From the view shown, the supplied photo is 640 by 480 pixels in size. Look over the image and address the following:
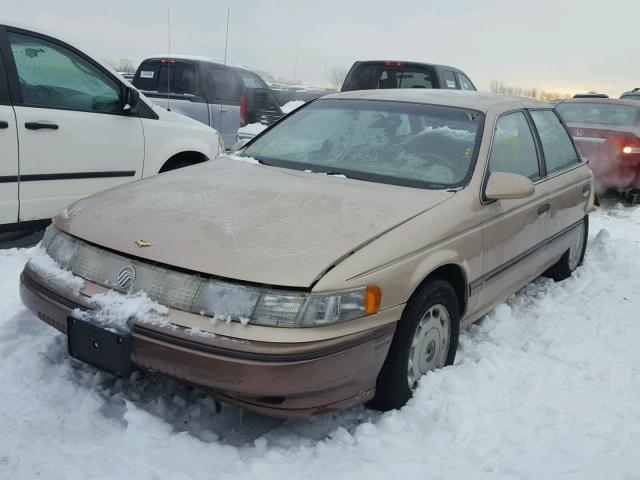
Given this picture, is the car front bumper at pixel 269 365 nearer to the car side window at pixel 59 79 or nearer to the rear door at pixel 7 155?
the rear door at pixel 7 155

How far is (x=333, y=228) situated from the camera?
106 inches

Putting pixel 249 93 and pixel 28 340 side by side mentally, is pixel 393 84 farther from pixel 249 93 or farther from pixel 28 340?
pixel 28 340

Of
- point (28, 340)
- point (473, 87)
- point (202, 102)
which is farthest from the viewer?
point (473, 87)

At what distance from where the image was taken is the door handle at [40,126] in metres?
4.39

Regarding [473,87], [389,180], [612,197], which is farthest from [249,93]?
[389,180]

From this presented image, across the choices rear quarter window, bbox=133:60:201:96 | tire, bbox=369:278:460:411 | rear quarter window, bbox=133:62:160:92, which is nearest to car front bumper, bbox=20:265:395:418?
tire, bbox=369:278:460:411

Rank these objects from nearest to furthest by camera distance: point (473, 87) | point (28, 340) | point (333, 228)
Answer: point (333, 228) → point (28, 340) → point (473, 87)

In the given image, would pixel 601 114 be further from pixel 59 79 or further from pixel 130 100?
pixel 59 79

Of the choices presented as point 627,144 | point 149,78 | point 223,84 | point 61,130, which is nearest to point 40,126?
point 61,130

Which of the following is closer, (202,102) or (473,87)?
(202,102)

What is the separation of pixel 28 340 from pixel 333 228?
1761mm

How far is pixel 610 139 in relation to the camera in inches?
334

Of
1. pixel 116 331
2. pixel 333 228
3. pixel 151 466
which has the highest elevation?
pixel 333 228

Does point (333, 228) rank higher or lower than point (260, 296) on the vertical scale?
higher
